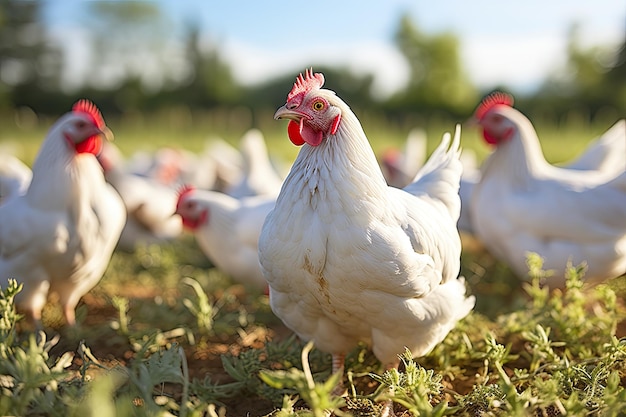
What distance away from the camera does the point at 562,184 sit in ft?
12.6

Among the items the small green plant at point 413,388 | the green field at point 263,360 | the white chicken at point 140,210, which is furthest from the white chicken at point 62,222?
the white chicken at point 140,210

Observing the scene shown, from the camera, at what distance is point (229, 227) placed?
170 inches

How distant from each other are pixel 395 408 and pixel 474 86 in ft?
138

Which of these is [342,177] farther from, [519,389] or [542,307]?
[542,307]

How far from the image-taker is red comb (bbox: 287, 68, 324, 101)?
220cm

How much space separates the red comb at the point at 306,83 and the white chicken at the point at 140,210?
3.78 m

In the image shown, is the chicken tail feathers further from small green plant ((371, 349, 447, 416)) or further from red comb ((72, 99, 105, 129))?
red comb ((72, 99, 105, 129))

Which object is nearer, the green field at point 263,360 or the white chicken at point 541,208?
the green field at point 263,360

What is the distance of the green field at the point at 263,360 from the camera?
187cm

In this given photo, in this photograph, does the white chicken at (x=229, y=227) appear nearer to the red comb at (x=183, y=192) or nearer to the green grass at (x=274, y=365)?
the red comb at (x=183, y=192)

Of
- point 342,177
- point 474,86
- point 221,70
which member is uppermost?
point 342,177

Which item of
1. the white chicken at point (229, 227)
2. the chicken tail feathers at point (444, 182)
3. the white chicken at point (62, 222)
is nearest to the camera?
the chicken tail feathers at point (444, 182)

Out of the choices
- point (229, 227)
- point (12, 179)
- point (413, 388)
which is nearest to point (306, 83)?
point (413, 388)

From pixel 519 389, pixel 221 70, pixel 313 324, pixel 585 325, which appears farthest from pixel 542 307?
pixel 221 70
